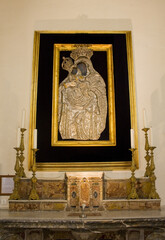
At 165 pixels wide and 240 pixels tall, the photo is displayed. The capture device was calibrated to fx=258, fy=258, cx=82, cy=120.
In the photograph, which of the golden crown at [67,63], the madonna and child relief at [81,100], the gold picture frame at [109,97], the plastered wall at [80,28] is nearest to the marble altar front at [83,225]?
the plastered wall at [80,28]

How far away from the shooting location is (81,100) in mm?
4281

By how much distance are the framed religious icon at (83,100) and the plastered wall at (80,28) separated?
0.48 feet

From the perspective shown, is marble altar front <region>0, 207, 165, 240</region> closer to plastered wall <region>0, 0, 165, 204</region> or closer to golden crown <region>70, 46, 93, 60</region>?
plastered wall <region>0, 0, 165, 204</region>

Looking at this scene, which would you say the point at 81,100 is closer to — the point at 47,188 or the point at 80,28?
the point at 80,28

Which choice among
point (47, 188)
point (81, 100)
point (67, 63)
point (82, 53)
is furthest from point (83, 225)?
point (82, 53)

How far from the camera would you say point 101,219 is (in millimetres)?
2836

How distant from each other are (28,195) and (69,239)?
80cm

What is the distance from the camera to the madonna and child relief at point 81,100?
4.18 m

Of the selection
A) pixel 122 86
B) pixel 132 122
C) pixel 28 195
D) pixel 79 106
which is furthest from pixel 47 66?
pixel 28 195

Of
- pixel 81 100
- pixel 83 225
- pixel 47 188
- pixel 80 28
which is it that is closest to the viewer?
pixel 83 225

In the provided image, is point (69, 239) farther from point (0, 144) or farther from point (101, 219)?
point (0, 144)

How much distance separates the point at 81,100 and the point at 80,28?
51.9 inches

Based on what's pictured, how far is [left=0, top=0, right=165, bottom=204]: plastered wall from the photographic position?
13.5 feet

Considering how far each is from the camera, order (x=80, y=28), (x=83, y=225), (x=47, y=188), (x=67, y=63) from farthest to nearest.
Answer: (x=80, y=28) < (x=67, y=63) < (x=47, y=188) < (x=83, y=225)
